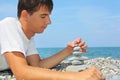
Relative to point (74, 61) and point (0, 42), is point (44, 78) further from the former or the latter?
point (74, 61)

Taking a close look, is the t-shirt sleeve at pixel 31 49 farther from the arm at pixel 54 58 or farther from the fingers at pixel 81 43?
the fingers at pixel 81 43

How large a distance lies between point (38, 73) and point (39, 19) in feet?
2.72

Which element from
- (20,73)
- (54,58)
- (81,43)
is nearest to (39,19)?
(20,73)

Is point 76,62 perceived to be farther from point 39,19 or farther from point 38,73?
point 38,73

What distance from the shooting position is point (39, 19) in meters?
3.31

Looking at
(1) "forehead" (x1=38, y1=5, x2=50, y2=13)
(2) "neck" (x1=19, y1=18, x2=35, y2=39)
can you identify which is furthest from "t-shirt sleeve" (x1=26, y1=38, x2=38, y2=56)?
(1) "forehead" (x1=38, y1=5, x2=50, y2=13)

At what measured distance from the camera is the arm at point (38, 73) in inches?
90.7

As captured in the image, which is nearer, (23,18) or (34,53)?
(23,18)

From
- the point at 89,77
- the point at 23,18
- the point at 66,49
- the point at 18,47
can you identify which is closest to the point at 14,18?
the point at 23,18

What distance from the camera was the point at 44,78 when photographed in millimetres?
2580

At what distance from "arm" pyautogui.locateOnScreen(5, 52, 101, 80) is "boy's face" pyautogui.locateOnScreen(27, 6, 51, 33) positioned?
0.40 metres

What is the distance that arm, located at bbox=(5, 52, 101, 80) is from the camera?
7.56 feet

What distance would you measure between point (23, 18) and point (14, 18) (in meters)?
0.19

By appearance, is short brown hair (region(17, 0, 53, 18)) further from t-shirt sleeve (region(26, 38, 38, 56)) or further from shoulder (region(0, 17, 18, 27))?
t-shirt sleeve (region(26, 38, 38, 56))
